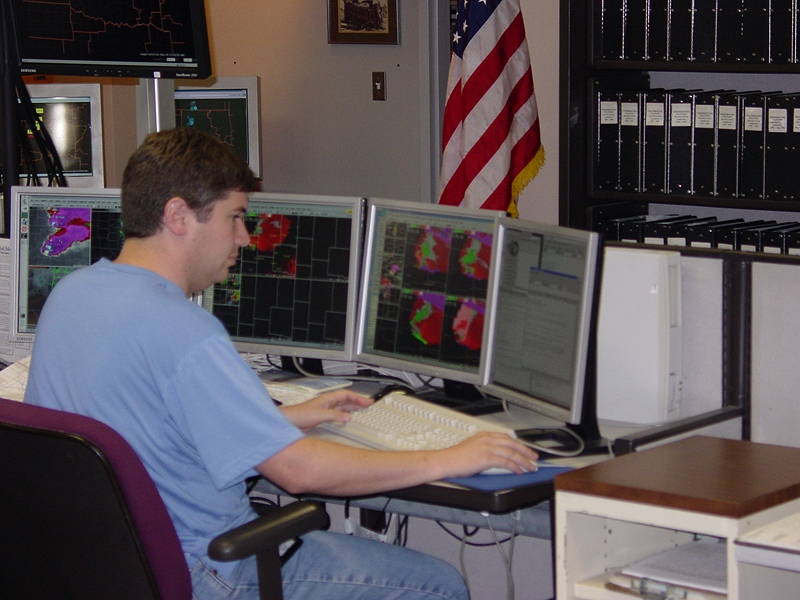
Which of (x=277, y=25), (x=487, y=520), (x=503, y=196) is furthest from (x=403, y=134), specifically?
(x=487, y=520)

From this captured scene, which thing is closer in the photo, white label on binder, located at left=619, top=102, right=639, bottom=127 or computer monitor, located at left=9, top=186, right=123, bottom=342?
computer monitor, located at left=9, top=186, right=123, bottom=342

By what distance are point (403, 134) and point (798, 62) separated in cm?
216

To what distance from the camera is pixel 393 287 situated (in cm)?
229

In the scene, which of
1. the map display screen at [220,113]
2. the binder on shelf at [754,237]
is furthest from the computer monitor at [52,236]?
the binder on shelf at [754,237]

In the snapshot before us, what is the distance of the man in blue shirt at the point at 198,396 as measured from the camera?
149cm

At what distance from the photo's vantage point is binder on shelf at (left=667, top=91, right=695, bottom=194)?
3.52 meters

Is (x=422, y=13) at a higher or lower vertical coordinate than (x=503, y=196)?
higher

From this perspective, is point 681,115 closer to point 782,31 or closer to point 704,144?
point 704,144

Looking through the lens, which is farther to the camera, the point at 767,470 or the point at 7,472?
the point at 767,470

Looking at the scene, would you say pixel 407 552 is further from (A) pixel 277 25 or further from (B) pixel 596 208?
(A) pixel 277 25

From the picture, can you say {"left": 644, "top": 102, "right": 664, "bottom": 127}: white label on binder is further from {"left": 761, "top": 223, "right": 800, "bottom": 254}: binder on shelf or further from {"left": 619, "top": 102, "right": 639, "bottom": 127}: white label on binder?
{"left": 761, "top": 223, "right": 800, "bottom": 254}: binder on shelf

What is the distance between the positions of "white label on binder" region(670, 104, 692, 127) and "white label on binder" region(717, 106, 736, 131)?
4.0 inches

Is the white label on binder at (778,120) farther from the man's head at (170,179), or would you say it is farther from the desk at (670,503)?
the man's head at (170,179)

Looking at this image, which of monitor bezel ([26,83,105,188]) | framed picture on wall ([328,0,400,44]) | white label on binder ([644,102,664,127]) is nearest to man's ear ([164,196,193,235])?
monitor bezel ([26,83,105,188])
